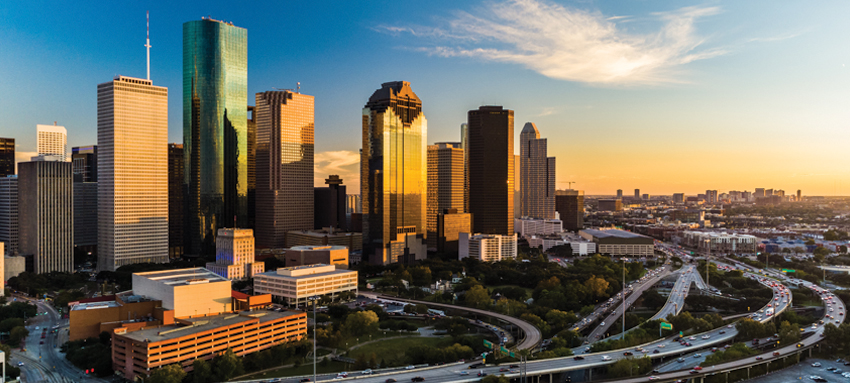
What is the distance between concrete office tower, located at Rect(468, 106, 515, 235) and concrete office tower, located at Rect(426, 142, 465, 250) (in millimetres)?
5350

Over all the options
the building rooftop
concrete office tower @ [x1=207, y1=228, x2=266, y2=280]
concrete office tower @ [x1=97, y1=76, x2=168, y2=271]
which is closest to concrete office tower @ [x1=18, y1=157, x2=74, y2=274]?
concrete office tower @ [x1=97, y1=76, x2=168, y2=271]

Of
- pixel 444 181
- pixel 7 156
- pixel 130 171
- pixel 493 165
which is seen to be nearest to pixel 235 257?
pixel 130 171

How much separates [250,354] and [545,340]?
30.7 meters

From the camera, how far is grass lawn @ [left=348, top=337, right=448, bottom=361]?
57.4 metres

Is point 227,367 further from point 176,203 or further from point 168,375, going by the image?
point 176,203

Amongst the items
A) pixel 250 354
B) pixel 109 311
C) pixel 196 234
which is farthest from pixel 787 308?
pixel 196 234

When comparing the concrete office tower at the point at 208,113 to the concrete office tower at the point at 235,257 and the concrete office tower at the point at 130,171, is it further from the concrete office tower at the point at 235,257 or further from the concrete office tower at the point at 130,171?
the concrete office tower at the point at 235,257

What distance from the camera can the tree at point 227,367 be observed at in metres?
50.0

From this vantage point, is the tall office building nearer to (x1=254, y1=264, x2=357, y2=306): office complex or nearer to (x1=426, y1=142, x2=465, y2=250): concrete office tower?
(x1=254, y1=264, x2=357, y2=306): office complex

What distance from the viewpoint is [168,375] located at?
157 feet

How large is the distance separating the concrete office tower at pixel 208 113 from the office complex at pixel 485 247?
5882 cm

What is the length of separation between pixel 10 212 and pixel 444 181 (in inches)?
3720

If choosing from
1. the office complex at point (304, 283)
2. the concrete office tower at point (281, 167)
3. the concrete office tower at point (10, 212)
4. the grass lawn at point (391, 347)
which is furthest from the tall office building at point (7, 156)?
the grass lawn at point (391, 347)

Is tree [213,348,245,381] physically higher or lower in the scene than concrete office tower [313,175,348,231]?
lower
